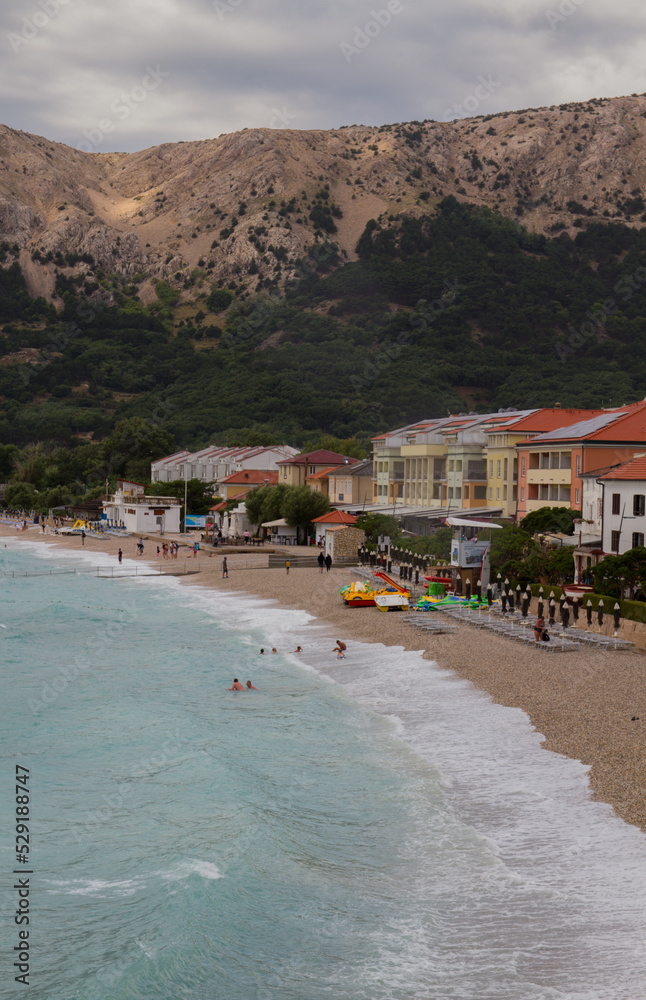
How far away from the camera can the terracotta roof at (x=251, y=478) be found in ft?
299

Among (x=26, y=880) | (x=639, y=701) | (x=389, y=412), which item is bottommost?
(x=26, y=880)

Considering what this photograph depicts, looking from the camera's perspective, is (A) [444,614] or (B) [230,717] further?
(A) [444,614]

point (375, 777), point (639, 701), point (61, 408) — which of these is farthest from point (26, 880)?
point (61, 408)

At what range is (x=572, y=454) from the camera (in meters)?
46.6

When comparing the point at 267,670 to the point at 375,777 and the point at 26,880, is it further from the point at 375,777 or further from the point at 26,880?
the point at 26,880

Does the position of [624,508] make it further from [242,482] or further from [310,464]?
[242,482]

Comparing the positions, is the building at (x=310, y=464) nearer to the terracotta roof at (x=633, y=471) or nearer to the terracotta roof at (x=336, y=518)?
the terracotta roof at (x=336, y=518)

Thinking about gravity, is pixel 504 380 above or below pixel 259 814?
above

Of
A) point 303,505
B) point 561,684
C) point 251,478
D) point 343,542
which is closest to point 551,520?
point 561,684

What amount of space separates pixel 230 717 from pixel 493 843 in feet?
35.3

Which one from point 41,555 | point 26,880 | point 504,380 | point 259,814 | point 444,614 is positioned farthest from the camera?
point 504,380

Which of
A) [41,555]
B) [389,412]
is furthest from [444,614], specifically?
[389,412]

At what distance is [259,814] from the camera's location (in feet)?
55.8

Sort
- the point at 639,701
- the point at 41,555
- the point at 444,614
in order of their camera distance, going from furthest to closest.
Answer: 1. the point at 41,555
2. the point at 444,614
3. the point at 639,701
